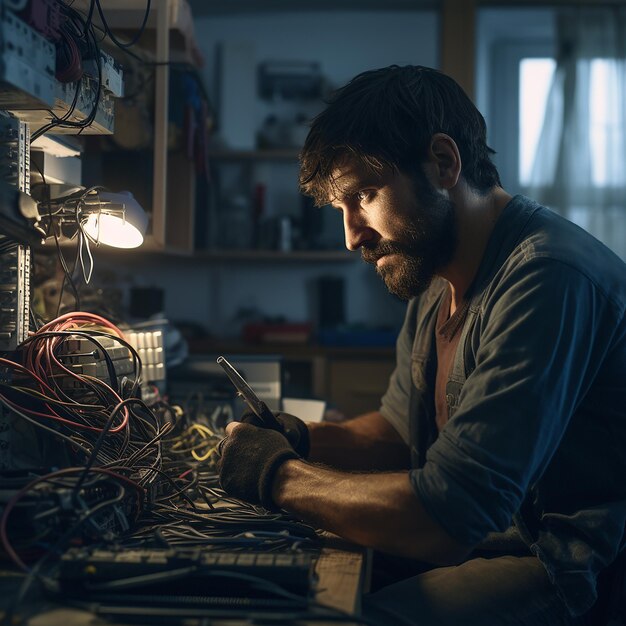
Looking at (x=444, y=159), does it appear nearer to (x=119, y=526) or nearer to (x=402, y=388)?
(x=402, y=388)

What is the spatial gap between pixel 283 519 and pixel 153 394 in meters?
0.55

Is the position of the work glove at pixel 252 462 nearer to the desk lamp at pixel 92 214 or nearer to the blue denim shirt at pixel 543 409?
the blue denim shirt at pixel 543 409

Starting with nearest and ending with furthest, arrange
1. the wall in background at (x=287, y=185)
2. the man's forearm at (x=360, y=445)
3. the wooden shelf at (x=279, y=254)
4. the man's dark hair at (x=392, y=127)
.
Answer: the man's dark hair at (x=392, y=127)
the man's forearm at (x=360, y=445)
the wooden shelf at (x=279, y=254)
the wall in background at (x=287, y=185)

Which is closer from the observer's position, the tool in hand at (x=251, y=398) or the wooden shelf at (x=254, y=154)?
the tool in hand at (x=251, y=398)

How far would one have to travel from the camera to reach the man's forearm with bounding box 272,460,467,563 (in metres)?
0.88

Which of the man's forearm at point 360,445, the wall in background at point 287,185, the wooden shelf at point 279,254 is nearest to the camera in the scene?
the man's forearm at point 360,445

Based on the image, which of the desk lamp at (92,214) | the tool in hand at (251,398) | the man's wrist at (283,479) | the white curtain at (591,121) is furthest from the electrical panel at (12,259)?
the white curtain at (591,121)

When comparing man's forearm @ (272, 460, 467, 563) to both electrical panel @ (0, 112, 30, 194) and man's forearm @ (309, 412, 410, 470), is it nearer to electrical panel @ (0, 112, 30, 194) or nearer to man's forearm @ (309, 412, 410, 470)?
man's forearm @ (309, 412, 410, 470)

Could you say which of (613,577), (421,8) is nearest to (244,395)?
(613,577)

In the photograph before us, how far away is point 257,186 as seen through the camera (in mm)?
3473

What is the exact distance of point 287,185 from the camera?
3.66 metres

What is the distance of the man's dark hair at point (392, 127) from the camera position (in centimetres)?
120

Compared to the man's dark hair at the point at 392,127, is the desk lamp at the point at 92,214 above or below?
below

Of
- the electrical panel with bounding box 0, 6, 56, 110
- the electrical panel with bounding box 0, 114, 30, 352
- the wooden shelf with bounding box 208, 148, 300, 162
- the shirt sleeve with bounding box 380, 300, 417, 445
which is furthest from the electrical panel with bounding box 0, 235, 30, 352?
the wooden shelf with bounding box 208, 148, 300, 162
